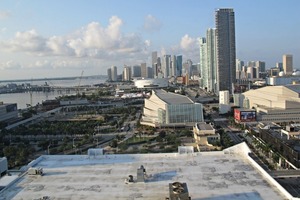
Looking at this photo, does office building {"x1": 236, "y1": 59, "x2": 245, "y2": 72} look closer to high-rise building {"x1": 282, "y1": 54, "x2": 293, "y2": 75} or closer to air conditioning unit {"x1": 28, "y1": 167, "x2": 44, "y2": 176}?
high-rise building {"x1": 282, "y1": 54, "x2": 293, "y2": 75}

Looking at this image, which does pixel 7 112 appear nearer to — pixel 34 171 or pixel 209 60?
pixel 34 171

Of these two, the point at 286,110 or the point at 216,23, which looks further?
the point at 216,23

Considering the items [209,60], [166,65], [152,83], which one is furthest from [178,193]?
[166,65]

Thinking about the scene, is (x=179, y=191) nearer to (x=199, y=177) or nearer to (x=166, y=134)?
(x=199, y=177)

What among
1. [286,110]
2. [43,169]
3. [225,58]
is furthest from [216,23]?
[43,169]

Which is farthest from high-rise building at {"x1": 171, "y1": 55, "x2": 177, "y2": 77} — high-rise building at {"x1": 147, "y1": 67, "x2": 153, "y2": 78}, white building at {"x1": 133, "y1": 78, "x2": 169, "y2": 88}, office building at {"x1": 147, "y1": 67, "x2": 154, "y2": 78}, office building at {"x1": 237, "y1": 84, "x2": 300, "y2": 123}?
office building at {"x1": 237, "y1": 84, "x2": 300, "y2": 123}

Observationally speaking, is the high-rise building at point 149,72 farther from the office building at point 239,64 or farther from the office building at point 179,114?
the office building at point 179,114
